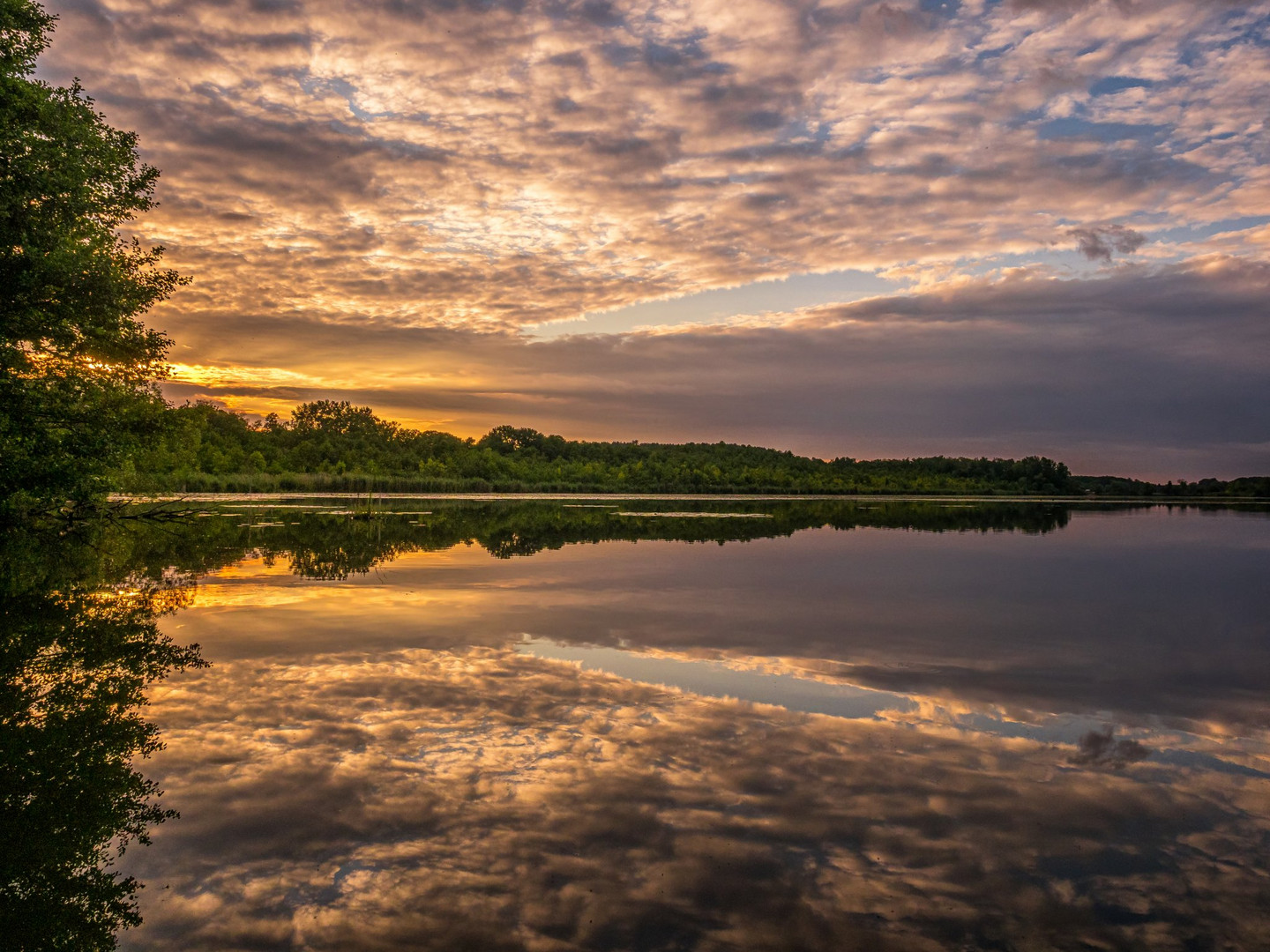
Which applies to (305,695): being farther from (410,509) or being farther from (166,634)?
(410,509)

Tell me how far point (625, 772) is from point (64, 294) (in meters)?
17.4

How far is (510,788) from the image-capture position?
6344 mm

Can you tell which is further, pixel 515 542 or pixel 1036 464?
pixel 1036 464

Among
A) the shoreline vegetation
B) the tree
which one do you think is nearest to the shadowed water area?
the tree

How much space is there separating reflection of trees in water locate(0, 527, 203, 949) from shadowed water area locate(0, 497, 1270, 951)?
34 mm

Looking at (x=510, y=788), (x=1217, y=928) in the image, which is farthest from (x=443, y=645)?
(x=1217, y=928)

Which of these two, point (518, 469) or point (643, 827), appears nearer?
point (643, 827)

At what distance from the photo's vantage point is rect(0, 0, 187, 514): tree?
16562 mm

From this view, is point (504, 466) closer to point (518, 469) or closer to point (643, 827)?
point (518, 469)

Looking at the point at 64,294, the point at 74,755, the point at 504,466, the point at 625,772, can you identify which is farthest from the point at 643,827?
the point at 504,466

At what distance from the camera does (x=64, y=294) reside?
56.7 feet

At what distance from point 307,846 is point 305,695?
3.76 m

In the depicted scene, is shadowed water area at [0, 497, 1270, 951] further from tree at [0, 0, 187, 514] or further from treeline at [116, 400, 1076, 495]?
treeline at [116, 400, 1076, 495]

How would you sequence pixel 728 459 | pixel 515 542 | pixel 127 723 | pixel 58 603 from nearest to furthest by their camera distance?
pixel 127 723
pixel 58 603
pixel 515 542
pixel 728 459
